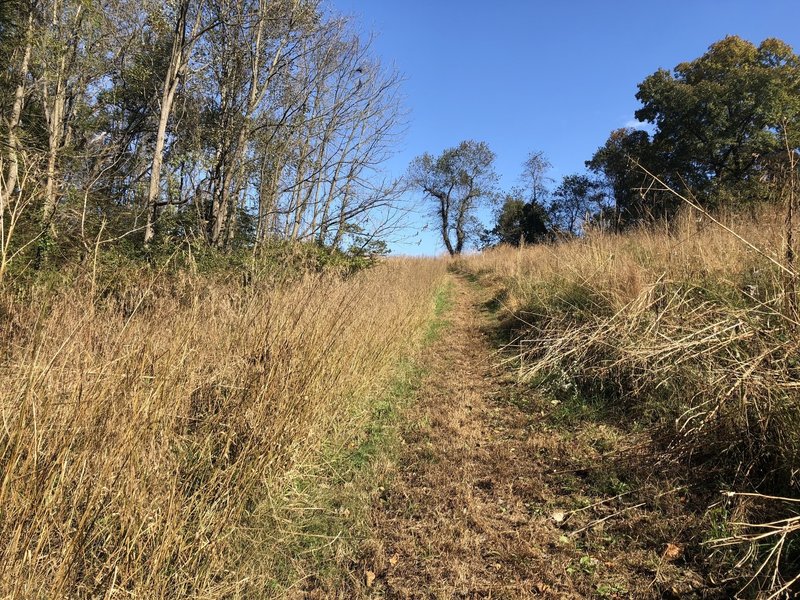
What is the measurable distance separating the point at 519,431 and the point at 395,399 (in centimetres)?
148

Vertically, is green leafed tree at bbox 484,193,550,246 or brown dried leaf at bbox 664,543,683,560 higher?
green leafed tree at bbox 484,193,550,246

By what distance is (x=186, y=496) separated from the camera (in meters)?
2.04

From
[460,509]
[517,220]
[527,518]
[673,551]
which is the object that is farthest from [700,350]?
[517,220]

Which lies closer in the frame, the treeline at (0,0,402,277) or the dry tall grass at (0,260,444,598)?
the dry tall grass at (0,260,444,598)

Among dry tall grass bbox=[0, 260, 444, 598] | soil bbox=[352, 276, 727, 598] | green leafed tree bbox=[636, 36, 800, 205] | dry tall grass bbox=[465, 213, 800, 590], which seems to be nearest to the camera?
dry tall grass bbox=[0, 260, 444, 598]

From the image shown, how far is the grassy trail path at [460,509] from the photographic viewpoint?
7.07 feet

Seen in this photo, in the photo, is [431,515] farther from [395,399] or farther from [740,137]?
[740,137]

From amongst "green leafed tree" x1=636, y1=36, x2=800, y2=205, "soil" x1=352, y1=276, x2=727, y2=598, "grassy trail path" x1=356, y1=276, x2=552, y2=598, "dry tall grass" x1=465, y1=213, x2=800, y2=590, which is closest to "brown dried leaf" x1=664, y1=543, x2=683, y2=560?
"soil" x1=352, y1=276, x2=727, y2=598

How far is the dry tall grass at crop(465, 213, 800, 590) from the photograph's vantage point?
219 centimetres

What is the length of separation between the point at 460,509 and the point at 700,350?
1.88 m

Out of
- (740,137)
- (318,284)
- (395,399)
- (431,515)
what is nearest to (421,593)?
(431,515)

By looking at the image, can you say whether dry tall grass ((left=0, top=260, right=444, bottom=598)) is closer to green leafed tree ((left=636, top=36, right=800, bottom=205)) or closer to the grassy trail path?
the grassy trail path

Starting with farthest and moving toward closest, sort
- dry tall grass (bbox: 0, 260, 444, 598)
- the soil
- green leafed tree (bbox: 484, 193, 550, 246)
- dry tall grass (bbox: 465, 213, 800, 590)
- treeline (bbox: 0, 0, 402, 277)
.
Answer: green leafed tree (bbox: 484, 193, 550, 246)
treeline (bbox: 0, 0, 402, 277)
dry tall grass (bbox: 465, 213, 800, 590)
the soil
dry tall grass (bbox: 0, 260, 444, 598)

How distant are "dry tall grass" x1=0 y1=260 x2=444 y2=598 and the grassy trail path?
0.70 meters
